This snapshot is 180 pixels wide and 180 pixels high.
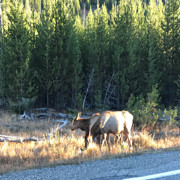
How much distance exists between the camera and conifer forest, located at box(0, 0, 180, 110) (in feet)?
56.5

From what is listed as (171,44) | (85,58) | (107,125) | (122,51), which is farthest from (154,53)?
(107,125)

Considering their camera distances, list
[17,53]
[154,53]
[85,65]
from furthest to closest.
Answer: [85,65]
[154,53]
[17,53]

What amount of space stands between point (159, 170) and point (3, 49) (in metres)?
17.3

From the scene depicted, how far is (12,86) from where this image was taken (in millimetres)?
16703

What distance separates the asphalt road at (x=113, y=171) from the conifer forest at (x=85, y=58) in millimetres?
10785

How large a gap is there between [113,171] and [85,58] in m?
19.4

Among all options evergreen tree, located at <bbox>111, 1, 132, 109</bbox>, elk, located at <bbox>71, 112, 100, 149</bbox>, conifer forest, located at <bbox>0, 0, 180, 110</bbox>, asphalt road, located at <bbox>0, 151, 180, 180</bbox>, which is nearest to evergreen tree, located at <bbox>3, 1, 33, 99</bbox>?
conifer forest, located at <bbox>0, 0, 180, 110</bbox>

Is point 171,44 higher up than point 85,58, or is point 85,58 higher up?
point 171,44

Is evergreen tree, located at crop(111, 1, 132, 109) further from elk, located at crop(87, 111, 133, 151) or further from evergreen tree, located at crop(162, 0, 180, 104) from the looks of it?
elk, located at crop(87, 111, 133, 151)

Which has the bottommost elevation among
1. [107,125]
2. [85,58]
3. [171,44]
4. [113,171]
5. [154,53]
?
[113,171]

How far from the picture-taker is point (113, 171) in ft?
14.5

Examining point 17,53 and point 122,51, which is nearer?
point 17,53

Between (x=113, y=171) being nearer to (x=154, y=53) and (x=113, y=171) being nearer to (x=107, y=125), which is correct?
(x=107, y=125)

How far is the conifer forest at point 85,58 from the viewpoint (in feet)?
56.5
